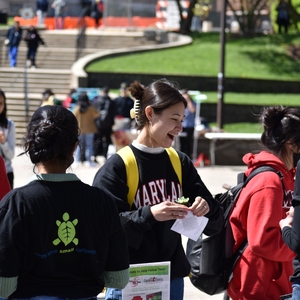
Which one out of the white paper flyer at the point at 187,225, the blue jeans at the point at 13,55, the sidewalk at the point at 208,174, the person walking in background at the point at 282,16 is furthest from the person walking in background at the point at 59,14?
the white paper flyer at the point at 187,225

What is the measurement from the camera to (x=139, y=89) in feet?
14.0

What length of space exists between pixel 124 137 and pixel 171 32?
15208 mm

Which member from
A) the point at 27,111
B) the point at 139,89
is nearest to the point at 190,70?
the point at 27,111

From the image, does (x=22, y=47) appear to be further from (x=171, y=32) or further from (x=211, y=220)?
(x=211, y=220)

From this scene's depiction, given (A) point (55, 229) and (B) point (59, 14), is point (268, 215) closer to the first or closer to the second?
(A) point (55, 229)

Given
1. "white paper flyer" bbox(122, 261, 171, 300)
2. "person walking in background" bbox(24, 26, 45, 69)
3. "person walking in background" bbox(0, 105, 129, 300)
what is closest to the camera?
"person walking in background" bbox(0, 105, 129, 300)

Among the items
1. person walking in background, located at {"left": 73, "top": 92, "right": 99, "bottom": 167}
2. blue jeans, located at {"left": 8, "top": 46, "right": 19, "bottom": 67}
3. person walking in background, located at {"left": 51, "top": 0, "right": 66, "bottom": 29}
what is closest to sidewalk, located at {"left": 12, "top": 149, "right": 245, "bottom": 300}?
person walking in background, located at {"left": 73, "top": 92, "right": 99, "bottom": 167}

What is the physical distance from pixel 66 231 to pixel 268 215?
A: 4.54 ft

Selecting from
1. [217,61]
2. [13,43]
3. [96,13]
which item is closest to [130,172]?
[217,61]

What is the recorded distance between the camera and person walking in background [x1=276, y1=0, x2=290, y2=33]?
32562 mm

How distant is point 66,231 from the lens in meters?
3.25

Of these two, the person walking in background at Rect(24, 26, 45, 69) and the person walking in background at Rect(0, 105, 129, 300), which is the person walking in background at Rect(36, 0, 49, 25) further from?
the person walking in background at Rect(0, 105, 129, 300)

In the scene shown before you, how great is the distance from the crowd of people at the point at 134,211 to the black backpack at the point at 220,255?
0.06 metres

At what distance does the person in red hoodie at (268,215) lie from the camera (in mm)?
4254
